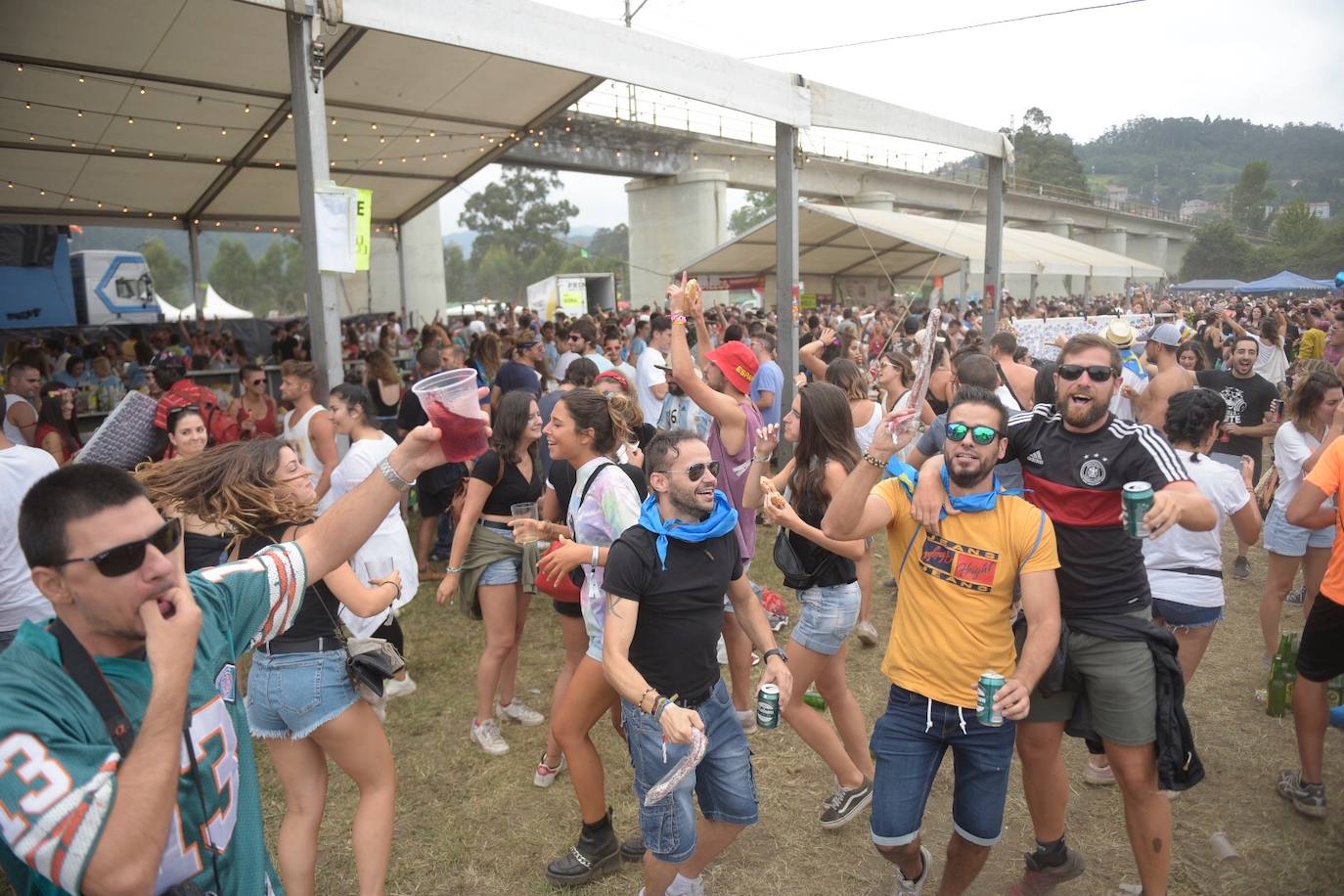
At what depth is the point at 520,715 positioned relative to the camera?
4.72 metres

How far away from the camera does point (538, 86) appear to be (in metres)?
9.58

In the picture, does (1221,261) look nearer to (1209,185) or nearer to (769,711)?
(1209,185)

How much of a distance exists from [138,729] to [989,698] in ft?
7.34

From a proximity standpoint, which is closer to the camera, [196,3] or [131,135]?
[196,3]

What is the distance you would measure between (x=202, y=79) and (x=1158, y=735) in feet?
32.6

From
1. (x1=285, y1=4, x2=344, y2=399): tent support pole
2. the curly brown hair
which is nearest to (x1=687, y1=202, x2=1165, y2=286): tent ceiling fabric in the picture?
(x1=285, y1=4, x2=344, y2=399): tent support pole

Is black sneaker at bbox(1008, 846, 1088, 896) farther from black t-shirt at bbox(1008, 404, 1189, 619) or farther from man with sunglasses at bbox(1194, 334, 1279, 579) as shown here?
man with sunglasses at bbox(1194, 334, 1279, 579)

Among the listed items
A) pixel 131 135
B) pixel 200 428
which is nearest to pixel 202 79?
pixel 131 135

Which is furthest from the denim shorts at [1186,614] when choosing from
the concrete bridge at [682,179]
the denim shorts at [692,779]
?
the concrete bridge at [682,179]

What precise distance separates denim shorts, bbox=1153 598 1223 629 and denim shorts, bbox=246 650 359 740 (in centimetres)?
362

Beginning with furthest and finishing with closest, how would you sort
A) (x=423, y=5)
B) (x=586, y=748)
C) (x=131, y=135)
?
(x=131, y=135) < (x=423, y=5) < (x=586, y=748)

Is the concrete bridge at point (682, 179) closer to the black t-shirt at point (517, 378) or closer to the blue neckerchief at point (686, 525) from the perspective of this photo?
the black t-shirt at point (517, 378)

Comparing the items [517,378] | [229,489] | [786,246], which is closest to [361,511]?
[229,489]

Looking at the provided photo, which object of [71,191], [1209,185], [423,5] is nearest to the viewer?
[423,5]
